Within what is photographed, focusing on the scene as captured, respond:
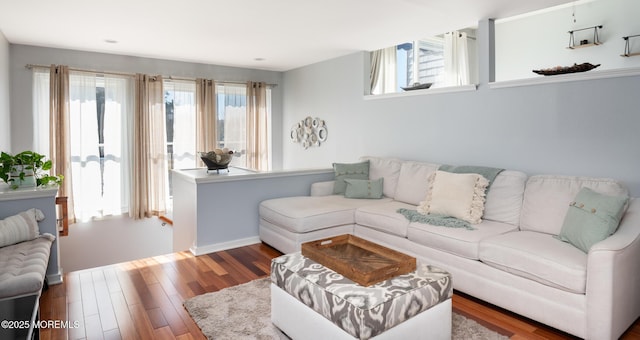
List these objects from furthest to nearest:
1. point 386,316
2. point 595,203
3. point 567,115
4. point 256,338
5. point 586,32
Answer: point 586,32
point 567,115
point 595,203
point 256,338
point 386,316

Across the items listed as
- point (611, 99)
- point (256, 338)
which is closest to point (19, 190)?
point (256, 338)

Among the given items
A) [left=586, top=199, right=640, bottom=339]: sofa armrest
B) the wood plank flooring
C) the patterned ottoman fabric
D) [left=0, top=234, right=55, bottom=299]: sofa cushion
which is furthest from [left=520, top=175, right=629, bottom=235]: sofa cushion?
[left=0, top=234, right=55, bottom=299]: sofa cushion

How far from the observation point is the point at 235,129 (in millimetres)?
6363

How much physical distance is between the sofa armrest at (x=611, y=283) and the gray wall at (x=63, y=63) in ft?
18.3

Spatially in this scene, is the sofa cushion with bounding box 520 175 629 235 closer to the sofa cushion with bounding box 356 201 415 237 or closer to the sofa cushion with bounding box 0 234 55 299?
the sofa cushion with bounding box 356 201 415 237

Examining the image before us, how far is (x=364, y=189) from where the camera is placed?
4180 mm

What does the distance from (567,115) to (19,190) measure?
434cm

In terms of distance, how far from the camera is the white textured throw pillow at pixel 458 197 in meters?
3.11

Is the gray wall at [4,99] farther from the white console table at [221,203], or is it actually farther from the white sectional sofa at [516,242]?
the white sectional sofa at [516,242]

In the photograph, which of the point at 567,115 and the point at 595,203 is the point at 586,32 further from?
the point at 595,203

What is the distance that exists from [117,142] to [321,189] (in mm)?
3070

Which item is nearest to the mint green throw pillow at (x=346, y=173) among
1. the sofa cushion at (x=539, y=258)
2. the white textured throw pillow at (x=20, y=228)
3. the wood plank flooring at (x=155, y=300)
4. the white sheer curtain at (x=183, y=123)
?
the wood plank flooring at (x=155, y=300)

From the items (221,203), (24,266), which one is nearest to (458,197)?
(221,203)

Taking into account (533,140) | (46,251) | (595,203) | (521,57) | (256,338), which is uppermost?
(521,57)
